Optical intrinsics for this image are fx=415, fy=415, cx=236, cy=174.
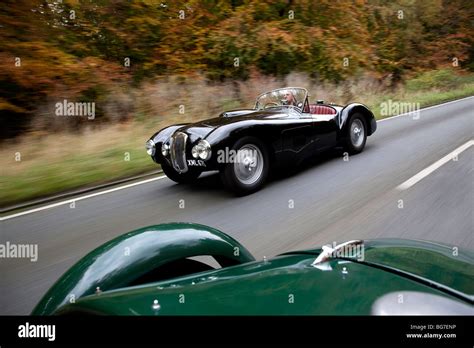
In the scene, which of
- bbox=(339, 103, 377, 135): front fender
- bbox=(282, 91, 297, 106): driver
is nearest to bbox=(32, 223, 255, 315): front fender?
bbox=(282, 91, 297, 106): driver

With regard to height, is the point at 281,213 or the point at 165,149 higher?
the point at 165,149

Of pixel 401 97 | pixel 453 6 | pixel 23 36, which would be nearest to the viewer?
pixel 23 36

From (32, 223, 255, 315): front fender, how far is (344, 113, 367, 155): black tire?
17.4 feet

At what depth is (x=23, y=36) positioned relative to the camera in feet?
32.1

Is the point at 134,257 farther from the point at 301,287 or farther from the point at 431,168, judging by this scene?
the point at 431,168

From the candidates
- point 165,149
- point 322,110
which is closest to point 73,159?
point 165,149

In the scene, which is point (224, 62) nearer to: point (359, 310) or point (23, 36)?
point (23, 36)

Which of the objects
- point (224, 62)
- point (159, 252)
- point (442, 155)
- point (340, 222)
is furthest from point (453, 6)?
point (159, 252)

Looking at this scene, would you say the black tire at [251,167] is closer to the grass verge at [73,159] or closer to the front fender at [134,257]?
the grass verge at [73,159]

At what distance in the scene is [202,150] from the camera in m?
5.18

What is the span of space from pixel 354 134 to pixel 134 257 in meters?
6.14

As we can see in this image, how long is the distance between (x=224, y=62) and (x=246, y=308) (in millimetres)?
16204

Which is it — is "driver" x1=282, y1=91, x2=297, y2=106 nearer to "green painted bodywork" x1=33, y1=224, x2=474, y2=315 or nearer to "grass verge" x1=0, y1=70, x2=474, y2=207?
"grass verge" x1=0, y1=70, x2=474, y2=207
